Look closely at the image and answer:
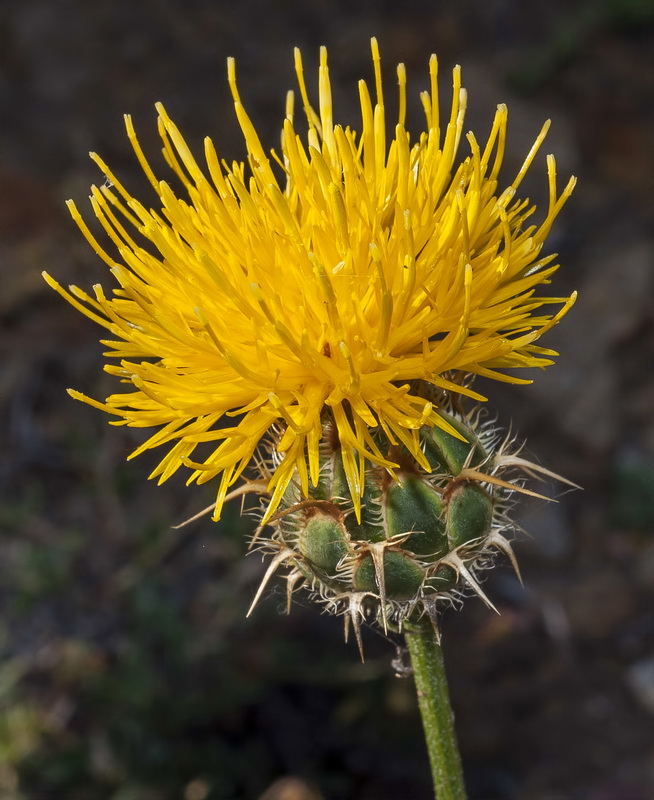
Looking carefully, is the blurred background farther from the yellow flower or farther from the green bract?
the yellow flower

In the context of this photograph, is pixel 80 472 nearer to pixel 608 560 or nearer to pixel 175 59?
pixel 608 560

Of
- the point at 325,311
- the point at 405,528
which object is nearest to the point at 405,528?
the point at 405,528

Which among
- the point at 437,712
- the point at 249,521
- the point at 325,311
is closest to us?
the point at 325,311

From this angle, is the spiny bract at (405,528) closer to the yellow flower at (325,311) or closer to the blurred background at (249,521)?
the yellow flower at (325,311)

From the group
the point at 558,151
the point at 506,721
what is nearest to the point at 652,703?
the point at 506,721

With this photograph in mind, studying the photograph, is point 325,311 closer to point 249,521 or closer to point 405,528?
point 405,528

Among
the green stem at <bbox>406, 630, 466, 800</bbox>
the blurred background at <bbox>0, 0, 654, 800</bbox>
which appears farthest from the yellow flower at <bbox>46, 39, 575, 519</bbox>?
the blurred background at <bbox>0, 0, 654, 800</bbox>
